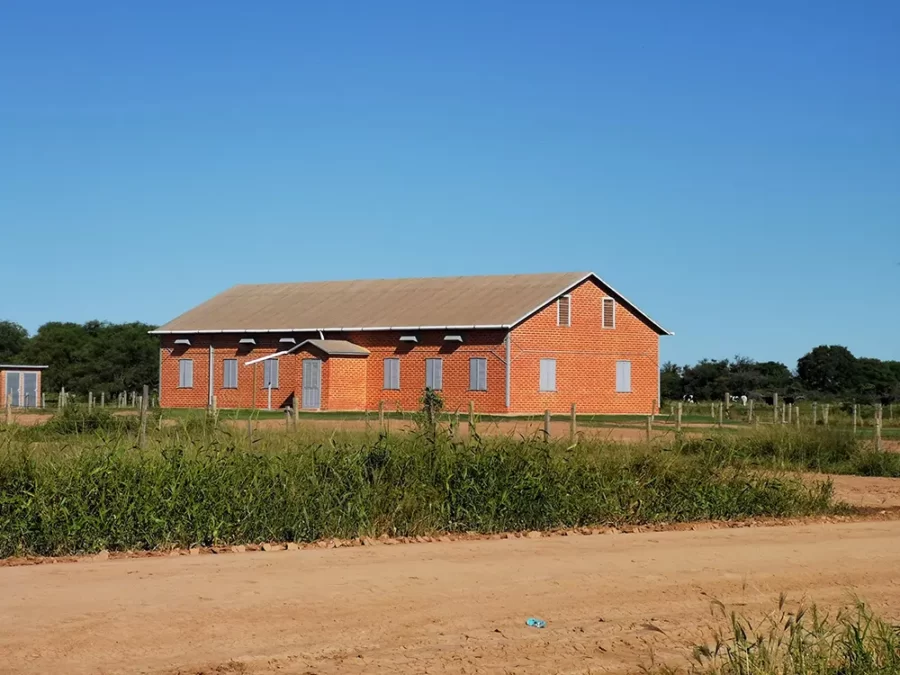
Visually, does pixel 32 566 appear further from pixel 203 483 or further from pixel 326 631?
pixel 326 631

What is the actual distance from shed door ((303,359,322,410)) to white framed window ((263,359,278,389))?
5.70ft

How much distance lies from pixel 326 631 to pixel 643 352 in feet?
140

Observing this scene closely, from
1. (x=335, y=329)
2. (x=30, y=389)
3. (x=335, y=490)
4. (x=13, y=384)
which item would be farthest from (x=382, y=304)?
(x=335, y=490)

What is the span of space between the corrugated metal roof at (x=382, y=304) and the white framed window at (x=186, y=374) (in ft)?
4.48

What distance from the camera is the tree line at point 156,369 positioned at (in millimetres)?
79250

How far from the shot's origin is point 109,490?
13.8 meters

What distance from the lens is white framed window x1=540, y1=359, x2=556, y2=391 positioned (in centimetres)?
4728

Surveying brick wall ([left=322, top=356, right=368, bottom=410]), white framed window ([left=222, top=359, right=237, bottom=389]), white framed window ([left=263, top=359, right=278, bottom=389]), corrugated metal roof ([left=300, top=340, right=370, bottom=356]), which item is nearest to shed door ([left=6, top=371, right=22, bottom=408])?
white framed window ([left=222, top=359, right=237, bottom=389])

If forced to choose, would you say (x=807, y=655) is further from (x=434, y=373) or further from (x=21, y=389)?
(x=21, y=389)

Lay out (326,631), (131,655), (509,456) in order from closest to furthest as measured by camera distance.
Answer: (131,655) < (326,631) < (509,456)

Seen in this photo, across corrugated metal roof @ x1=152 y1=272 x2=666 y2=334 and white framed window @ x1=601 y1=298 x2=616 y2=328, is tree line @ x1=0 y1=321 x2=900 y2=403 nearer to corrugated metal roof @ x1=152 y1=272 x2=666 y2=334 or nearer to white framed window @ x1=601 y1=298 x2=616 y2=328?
corrugated metal roof @ x1=152 y1=272 x2=666 y2=334

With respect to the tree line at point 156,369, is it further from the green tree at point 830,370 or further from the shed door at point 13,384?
the shed door at point 13,384

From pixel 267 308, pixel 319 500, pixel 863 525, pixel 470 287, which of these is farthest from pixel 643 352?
pixel 319 500

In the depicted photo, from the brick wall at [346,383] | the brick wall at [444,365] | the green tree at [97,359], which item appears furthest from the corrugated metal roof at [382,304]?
the green tree at [97,359]
